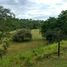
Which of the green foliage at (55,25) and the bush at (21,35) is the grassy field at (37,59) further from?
the bush at (21,35)

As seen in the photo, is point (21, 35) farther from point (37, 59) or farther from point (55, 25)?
point (37, 59)

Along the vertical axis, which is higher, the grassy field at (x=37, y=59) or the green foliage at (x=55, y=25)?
the green foliage at (x=55, y=25)

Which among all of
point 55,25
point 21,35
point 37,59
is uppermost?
point 55,25

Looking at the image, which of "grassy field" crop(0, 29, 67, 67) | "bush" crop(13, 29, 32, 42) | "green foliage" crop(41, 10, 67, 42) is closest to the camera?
"grassy field" crop(0, 29, 67, 67)

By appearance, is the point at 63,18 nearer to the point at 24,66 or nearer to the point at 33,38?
the point at 33,38

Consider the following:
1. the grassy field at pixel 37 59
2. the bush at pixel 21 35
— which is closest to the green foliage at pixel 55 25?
the bush at pixel 21 35

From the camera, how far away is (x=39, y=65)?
12.5 meters

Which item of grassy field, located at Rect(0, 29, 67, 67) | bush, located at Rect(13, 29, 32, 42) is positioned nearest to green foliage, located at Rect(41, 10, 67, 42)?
bush, located at Rect(13, 29, 32, 42)

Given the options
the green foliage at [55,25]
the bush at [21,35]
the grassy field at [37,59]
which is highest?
the green foliage at [55,25]

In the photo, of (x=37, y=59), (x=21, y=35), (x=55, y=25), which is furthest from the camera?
(x=21, y=35)

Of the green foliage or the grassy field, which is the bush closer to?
the green foliage

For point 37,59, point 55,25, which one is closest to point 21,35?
point 55,25

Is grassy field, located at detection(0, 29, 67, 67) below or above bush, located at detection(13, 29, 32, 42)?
above

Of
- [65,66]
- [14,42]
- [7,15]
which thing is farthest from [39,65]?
[14,42]
